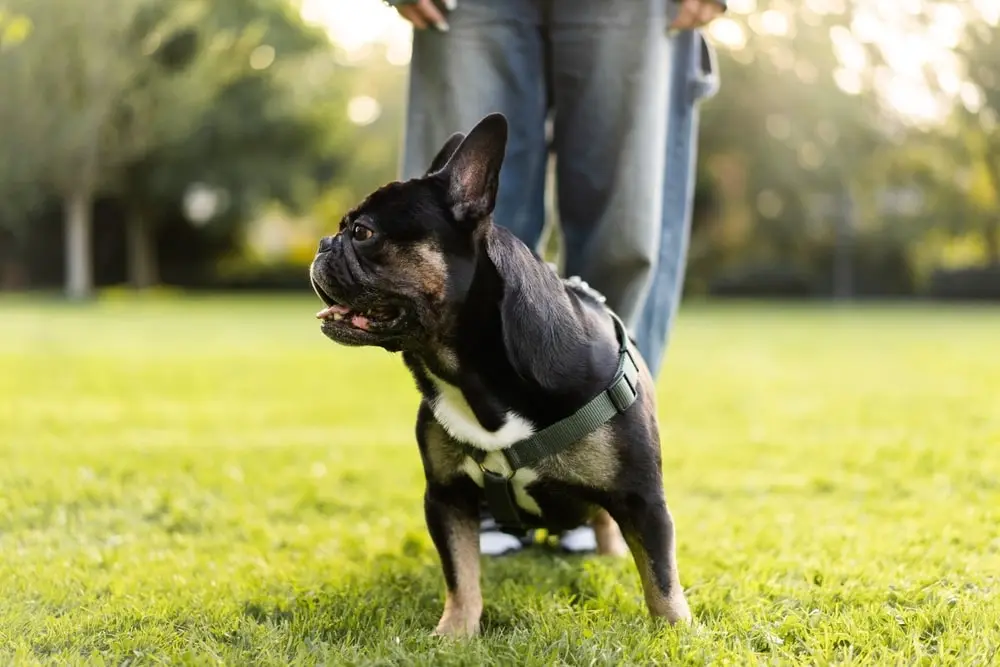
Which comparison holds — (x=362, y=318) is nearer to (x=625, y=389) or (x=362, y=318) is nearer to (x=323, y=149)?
(x=625, y=389)

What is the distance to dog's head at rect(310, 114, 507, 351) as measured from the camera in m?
2.42

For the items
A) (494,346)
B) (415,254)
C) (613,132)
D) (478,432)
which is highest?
(613,132)

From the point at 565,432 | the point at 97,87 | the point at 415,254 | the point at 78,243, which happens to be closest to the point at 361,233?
the point at 415,254

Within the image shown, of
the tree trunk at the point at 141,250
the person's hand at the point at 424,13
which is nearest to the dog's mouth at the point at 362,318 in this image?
the person's hand at the point at 424,13

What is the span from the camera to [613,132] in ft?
10.9

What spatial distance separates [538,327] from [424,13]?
1194mm

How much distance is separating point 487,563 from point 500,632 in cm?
70

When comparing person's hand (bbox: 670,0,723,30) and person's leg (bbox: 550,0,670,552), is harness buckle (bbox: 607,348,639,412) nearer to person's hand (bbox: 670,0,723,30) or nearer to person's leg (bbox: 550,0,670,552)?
person's leg (bbox: 550,0,670,552)

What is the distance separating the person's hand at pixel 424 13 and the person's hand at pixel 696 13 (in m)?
0.71

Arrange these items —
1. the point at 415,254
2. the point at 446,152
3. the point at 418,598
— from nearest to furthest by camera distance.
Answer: the point at 415,254, the point at 446,152, the point at 418,598

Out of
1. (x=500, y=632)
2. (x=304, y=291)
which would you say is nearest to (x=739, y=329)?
(x=500, y=632)

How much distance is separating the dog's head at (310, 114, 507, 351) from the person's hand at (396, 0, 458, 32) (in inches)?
32.1

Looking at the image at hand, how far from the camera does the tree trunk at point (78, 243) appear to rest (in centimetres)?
2784

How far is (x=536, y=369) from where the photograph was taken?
247cm
